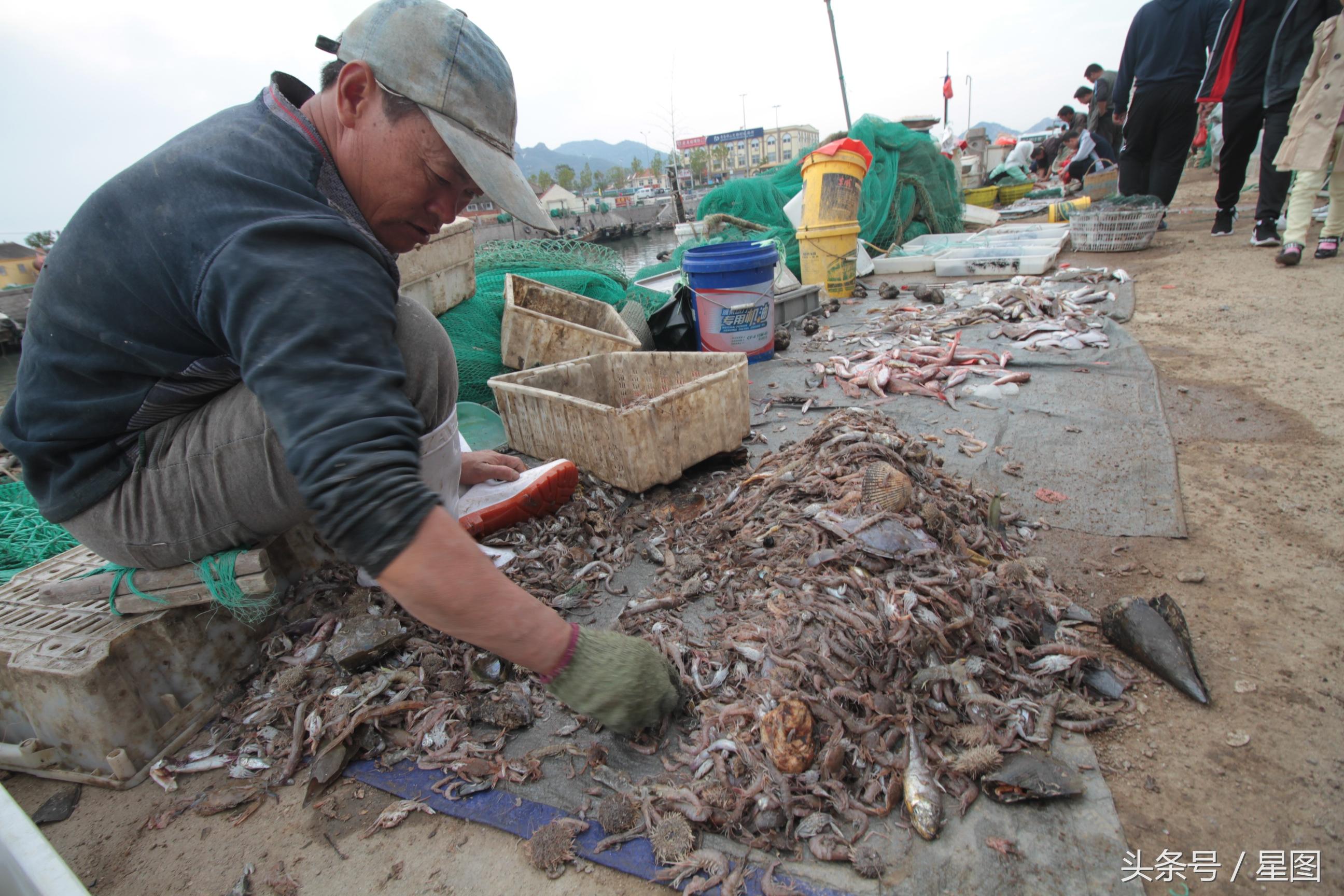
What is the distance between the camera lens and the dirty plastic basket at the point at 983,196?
620 inches

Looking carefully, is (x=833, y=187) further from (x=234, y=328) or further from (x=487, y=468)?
(x=234, y=328)

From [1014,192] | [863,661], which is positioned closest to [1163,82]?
[863,661]

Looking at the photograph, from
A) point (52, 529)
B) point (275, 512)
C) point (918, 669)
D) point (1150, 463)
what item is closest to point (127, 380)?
point (275, 512)

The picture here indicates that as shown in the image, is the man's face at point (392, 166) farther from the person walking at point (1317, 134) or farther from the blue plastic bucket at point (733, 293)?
the person walking at point (1317, 134)

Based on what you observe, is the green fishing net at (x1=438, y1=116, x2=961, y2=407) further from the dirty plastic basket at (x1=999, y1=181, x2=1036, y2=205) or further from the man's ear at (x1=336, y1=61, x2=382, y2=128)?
the dirty plastic basket at (x1=999, y1=181, x2=1036, y2=205)

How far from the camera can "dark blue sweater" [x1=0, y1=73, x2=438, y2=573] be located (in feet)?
3.84

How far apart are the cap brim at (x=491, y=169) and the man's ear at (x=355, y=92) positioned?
0.14 meters

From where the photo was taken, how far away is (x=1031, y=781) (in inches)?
63.8

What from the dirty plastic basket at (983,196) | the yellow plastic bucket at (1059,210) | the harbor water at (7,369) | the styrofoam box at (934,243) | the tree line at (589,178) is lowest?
the harbor water at (7,369)

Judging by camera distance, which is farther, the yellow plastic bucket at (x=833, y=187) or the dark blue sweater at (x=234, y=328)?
the yellow plastic bucket at (x=833, y=187)

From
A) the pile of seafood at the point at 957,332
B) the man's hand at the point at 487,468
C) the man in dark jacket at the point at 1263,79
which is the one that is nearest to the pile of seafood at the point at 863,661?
the man's hand at the point at 487,468

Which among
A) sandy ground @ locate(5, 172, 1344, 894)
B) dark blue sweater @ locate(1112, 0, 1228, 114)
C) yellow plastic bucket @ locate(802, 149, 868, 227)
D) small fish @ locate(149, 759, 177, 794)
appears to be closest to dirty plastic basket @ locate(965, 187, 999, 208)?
dark blue sweater @ locate(1112, 0, 1228, 114)

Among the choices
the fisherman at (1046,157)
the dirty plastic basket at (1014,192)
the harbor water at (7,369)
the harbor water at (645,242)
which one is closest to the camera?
the dirty plastic basket at (1014,192)

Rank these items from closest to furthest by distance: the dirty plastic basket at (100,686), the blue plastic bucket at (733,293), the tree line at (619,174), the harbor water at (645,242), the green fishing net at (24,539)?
1. the dirty plastic basket at (100,686)
2. the green fishing net at (24,539)
3. the blue plastic bucket at (733,293)
4. the harbor water at (645,242)
5. the tree line at (619,174)
